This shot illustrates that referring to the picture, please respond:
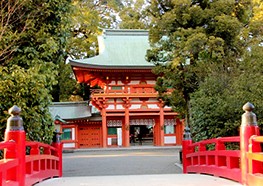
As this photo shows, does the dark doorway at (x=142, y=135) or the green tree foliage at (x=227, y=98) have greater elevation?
the green tree foliage at (x=227, y=98)

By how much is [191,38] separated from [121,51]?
1449cm

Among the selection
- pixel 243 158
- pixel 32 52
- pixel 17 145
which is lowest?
pixel 243 158

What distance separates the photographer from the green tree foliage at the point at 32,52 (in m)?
7.03

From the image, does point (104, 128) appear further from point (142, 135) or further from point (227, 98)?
point (227, 98)

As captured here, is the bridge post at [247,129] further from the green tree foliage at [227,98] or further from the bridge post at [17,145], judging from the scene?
the green tree foliage at [227,98]

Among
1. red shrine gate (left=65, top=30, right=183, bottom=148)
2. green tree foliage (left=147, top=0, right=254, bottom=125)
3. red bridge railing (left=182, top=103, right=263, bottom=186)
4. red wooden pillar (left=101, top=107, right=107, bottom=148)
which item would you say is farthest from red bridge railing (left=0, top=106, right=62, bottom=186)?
red wooden pillar (left=101, top=107, right=107, bottom=148)

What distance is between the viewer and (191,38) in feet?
43.3

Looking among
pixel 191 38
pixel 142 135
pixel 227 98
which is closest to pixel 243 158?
pixel 227 98

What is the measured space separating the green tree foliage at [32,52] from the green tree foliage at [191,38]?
608cm

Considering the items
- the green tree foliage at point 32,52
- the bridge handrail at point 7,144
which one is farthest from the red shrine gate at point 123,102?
the bridge handrail at point 7,144

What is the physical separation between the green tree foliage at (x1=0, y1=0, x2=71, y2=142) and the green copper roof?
51.7ft

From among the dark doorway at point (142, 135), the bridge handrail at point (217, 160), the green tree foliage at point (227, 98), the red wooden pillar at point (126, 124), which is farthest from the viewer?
the dark doorway at point (142, 135)

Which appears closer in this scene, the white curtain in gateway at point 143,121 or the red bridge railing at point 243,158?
the red bridge railing at point 243,158

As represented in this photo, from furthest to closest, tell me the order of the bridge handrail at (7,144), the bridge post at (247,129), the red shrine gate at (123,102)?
the red shrine gate at (123,102), the bridge post at (247,129), the bridge handrail at (7,144)
